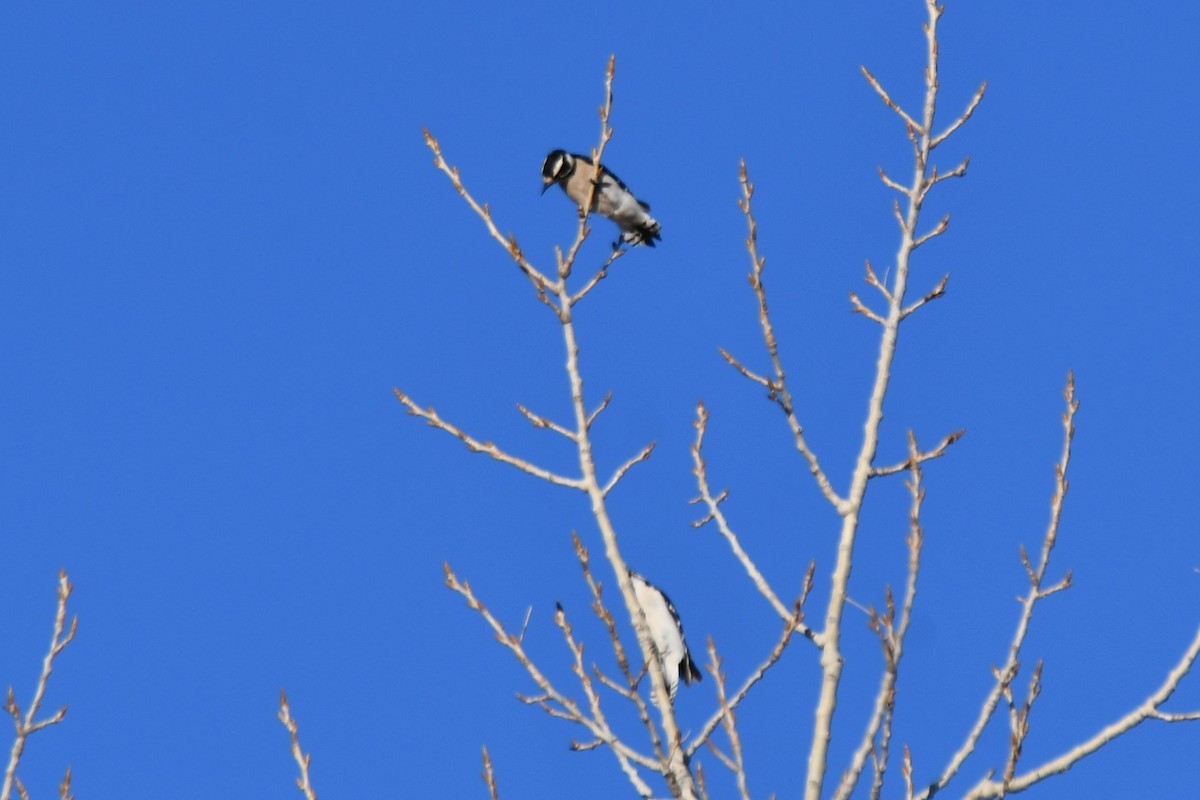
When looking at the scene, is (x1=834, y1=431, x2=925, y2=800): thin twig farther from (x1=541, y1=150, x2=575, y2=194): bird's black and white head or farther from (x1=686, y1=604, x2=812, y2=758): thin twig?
(x1=541, y1=150, x2=575, y2=194): bird's black and white head

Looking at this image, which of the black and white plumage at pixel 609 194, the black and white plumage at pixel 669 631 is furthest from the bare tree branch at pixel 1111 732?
the black and white plumage at pixel 609 194

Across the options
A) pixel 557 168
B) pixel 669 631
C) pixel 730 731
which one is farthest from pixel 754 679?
pixel 557 168

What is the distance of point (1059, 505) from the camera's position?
4449mm

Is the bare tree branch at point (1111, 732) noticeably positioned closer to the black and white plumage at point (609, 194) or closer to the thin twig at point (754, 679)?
the thin twig at point (754, 679)

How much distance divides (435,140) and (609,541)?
1562 millimetres

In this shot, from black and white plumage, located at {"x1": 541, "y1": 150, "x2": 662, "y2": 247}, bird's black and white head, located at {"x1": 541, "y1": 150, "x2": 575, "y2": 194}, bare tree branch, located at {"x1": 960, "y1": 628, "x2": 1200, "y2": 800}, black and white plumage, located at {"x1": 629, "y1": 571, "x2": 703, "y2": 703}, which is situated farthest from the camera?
bird's black and white head, located at {"x1": 541, "y1": 150, "x2": 575, "y2": 194}

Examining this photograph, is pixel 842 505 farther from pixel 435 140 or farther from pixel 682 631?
pixel 682 631

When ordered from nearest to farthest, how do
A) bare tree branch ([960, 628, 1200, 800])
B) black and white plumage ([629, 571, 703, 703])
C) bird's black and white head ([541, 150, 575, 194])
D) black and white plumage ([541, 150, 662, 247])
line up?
1. bare tree branch ([960, 628, 1200, 800])
2. black and white plumage ([629, 571, 703, 703])
3. black and white plumage ([541, 150, 662, 247])
4. bird's black and white head ([541, 150, 575, 194])

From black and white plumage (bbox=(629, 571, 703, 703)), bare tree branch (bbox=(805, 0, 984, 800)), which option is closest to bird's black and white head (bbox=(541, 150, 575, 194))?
black and white plumage (bbox=(629, 571, 703, 703))

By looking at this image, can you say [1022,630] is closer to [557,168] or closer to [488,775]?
[488,775]

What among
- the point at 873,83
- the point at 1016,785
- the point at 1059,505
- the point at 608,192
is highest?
the point at 608,192

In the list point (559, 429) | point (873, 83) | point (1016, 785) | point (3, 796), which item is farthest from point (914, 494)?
point (3, 796)

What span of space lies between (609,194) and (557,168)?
2.53ft

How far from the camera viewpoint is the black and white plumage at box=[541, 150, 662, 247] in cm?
1036
